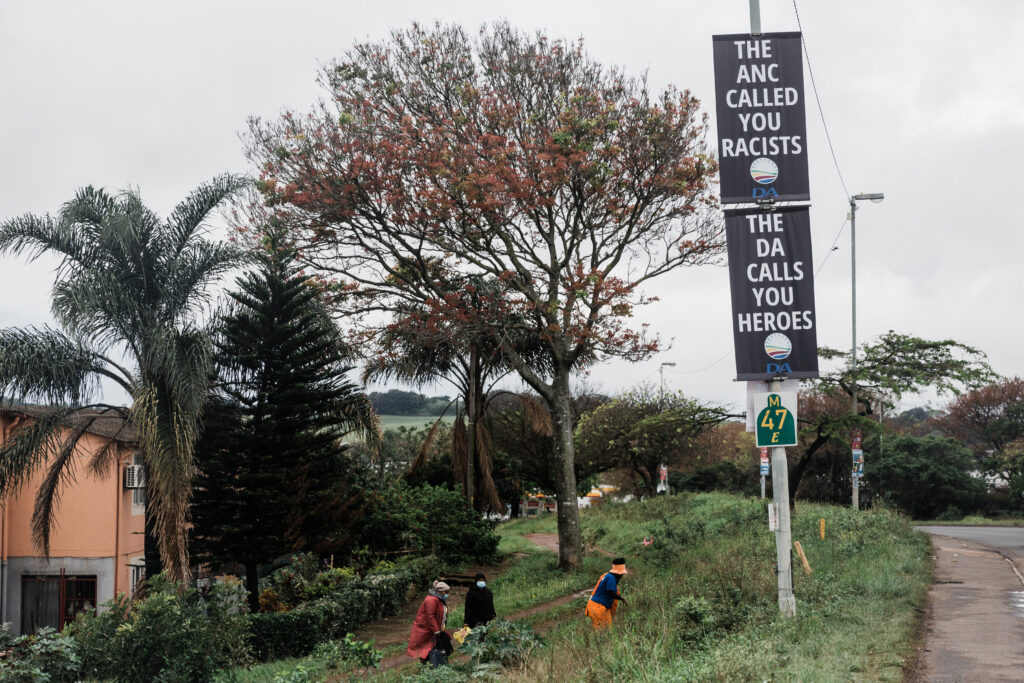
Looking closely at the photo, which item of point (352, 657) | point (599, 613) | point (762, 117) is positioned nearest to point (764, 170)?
point (762, 117)

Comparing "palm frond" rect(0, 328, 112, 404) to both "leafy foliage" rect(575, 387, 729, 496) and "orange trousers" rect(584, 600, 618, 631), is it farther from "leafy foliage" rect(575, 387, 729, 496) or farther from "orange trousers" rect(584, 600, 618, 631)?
"leafy foliage" rect(575, 387, 729, 496)

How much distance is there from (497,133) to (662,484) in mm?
26228

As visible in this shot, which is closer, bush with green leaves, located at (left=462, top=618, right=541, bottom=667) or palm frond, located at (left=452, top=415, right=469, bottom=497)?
bush with green leaves, located at (left=462, top=618, right=541, bottom=667)

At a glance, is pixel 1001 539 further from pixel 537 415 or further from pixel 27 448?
pixel 27 448

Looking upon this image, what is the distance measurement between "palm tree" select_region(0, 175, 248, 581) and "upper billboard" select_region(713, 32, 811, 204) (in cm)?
1096

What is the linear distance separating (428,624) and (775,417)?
5676 millimetres

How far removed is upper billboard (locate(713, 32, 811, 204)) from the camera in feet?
41.5

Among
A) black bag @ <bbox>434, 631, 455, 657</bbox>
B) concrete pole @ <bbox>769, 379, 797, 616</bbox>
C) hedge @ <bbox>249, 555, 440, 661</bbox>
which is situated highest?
concrete pole @ <bbox>769, 379, 797, 616</bbox>

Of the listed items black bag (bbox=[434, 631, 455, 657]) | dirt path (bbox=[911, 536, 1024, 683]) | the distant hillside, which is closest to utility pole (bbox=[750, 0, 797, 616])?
dirt path (bbox=[911, 536, 1024, 683])

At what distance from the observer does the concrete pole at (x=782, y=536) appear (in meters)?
11.9

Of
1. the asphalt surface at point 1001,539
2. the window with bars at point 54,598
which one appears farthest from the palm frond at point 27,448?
the asphalt surface at point 1001,539

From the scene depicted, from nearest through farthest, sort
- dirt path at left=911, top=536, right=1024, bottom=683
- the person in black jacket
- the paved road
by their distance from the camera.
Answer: dirt path at left=911, top=536, right=1024, bottom=683 < the person in black jacket < the paved road

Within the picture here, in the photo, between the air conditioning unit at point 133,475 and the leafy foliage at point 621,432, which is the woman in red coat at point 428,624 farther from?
the leafy foliage at point 621,432

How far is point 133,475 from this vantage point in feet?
85.9
